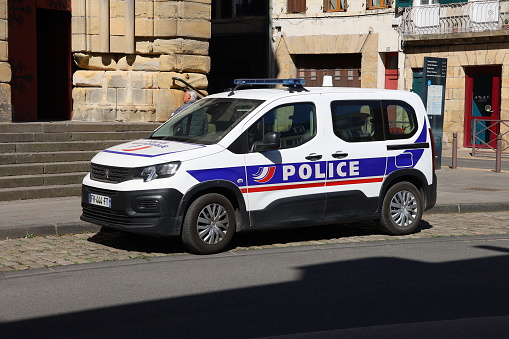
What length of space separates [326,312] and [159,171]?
310cm

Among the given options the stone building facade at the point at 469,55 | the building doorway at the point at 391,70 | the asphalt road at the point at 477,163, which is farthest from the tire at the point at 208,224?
the building doorway at the point at 391,70

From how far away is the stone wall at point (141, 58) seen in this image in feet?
58.1

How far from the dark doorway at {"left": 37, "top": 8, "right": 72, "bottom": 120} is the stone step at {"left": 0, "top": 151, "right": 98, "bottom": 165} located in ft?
18.6

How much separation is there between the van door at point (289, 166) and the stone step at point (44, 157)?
5.37 meters

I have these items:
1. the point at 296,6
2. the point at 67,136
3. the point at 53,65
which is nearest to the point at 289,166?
the point at 67,136

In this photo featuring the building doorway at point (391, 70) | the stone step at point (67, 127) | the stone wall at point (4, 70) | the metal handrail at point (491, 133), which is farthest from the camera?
the building doorway at point (391, 70)

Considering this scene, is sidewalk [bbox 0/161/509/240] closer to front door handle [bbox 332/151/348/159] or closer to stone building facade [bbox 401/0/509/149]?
front door handle [bbox 332/151/348/159]

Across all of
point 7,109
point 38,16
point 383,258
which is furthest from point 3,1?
point 383,258

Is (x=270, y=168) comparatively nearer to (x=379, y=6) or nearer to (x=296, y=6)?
(x=379, y=6)

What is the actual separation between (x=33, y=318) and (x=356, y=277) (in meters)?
3.02

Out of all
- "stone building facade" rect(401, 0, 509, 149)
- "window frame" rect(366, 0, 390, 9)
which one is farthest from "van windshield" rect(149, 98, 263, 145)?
"window frame" rect(366, 0, 390, 9)

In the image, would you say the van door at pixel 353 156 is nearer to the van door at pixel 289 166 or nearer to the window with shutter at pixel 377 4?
the van door at pixel 289 166

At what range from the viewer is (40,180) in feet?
44.3

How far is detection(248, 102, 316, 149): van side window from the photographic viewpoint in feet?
32.4
